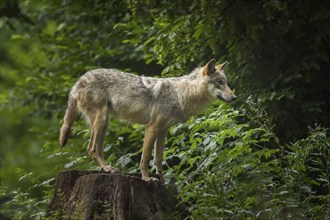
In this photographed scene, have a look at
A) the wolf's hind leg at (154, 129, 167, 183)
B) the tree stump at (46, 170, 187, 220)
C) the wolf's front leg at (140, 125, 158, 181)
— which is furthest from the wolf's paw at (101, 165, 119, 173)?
the wolf's hind leg at (154, 129, 167, 183)

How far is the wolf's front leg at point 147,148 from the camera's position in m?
8.59

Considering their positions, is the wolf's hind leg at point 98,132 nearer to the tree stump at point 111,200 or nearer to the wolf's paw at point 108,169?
the wolf's paw at point 108,169

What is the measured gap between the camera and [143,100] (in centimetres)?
917

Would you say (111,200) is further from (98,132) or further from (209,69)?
(209,69)

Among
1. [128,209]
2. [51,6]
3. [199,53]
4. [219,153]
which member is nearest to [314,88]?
[199,53]

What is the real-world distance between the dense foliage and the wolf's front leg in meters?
0.39

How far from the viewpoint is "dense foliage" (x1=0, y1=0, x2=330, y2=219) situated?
7.50 meters

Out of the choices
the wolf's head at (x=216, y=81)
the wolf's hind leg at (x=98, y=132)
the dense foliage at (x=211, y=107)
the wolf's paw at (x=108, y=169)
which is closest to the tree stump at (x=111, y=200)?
the dense foliage at (x=211, y=107)

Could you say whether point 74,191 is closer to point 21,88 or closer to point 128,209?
point 128,209

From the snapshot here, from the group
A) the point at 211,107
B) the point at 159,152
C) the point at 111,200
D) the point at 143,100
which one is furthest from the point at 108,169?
the point at 211,107

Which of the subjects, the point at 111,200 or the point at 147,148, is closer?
the point at 111,200

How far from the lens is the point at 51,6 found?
16234mm

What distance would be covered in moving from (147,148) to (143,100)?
2.55 ft

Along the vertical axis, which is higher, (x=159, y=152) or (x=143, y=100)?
(x=143, y=100)
